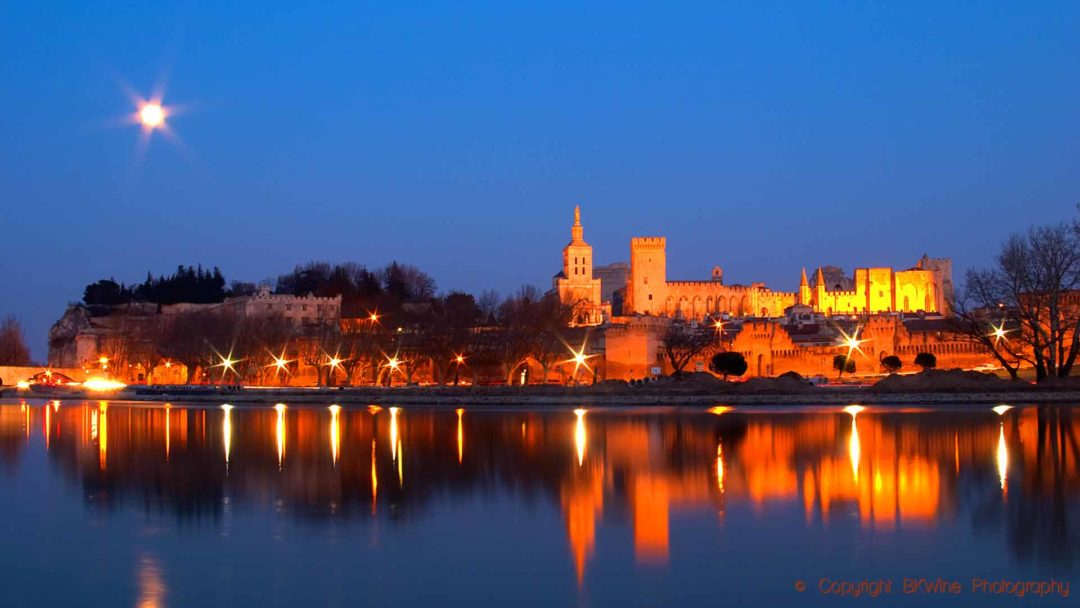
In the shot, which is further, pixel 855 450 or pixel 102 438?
pixel 102 438

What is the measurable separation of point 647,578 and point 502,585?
115 cm

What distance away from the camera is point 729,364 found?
171 ft

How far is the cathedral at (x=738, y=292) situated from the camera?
4070 inches

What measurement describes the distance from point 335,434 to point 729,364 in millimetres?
30198

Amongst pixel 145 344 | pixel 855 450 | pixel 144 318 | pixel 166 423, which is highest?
pixel 144 318

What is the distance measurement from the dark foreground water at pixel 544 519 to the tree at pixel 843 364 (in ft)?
103

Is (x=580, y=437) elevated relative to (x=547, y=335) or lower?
lower

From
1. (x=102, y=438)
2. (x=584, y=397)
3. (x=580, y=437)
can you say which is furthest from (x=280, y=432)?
(x=584, y=397)

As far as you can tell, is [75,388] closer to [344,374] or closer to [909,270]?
[344,374]

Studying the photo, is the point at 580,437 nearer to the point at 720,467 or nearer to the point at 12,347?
the point at 720,467

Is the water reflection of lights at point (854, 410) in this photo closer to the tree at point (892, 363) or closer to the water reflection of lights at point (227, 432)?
the water reflection of lights at point (227, 432)

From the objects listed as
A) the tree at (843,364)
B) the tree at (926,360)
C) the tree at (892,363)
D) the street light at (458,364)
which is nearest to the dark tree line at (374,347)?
the street light at (458,364)

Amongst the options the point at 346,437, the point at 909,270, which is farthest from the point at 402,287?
the point at 346,437

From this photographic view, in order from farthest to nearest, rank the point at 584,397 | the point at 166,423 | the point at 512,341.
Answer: the point at 512,341
the point at 584,397
the point at 166,423
